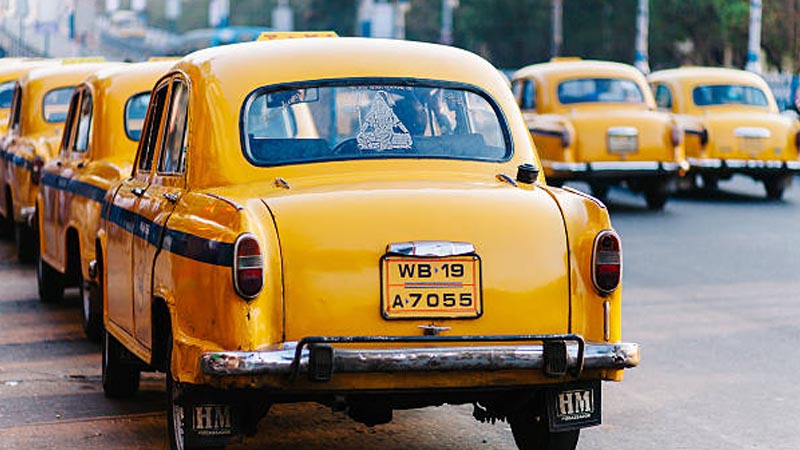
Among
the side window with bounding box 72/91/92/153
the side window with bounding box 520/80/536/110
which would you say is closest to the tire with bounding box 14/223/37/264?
the side window with bounding box 72/91/92/153

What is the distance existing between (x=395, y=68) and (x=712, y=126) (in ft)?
49.8

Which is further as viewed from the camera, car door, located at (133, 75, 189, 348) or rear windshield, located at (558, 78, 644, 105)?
rear windshield, located at (558, 78, 644, 105)

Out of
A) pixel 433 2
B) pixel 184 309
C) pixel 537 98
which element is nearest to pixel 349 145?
pixel 184 309

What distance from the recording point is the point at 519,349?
6113 millimetres

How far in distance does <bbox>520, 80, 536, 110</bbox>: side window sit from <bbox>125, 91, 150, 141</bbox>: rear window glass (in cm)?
1076

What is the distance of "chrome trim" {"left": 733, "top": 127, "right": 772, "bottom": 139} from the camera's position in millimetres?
21734

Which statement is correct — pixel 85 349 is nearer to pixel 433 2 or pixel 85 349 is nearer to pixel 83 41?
pixel 83 41

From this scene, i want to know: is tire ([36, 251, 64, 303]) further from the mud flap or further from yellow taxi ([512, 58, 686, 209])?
yellow taxi ([512, 58, 686, 209])

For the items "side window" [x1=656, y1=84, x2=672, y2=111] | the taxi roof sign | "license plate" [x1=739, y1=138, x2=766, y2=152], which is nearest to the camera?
the taxi roof sign

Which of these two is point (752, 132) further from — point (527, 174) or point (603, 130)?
point (527, 174)

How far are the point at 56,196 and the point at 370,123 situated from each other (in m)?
4.96

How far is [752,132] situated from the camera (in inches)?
857

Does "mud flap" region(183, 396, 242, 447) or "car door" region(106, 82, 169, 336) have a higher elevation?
"car door" region(106, 82, 169, 336)

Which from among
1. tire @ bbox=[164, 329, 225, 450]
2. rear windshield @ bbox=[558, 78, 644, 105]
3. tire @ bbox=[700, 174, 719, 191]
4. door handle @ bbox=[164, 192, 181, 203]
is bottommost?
tire @ bbox=[700, 174, 719, 191]
